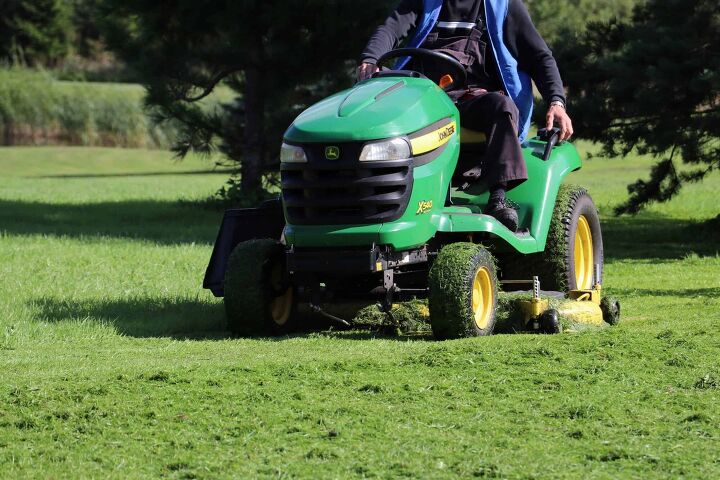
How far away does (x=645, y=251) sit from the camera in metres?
14.5

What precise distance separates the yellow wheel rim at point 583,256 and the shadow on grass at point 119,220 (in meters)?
6.84

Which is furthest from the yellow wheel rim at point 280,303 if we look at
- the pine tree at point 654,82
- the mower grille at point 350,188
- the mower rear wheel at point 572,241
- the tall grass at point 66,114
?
the tall grass at point 66,114

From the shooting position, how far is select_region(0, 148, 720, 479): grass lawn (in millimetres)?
4867

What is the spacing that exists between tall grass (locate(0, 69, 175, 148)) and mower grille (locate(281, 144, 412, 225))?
3787cm

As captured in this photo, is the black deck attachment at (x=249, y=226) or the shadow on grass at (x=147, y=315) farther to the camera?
the black deck attachment at (x=249, y=226)

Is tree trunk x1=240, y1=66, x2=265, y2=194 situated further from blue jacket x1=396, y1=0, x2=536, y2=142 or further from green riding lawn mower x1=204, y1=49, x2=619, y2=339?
blue jacket x1=396, y1=0, x2=536, y2=142

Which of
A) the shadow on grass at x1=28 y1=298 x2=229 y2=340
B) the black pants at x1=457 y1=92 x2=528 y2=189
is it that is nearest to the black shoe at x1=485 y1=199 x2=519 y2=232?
the black pants at x1=457 y1=92 x2=528 y2=189

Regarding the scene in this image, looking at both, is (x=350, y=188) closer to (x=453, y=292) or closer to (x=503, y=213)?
(x=453, y=292)

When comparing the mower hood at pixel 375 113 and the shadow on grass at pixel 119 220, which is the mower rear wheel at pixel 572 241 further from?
the shadow on grass at pixel 119 220

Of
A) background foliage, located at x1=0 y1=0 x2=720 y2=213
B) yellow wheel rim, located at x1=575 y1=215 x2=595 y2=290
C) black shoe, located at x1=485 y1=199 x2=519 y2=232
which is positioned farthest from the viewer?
background foliage, located at x1=0 y1=0 x2=720 y2=213

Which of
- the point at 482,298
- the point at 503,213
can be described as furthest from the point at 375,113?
the point at 482,298

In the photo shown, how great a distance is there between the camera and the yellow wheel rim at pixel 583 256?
9469 millimetres

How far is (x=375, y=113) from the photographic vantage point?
24.3 feet

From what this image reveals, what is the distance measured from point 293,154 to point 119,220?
12291 mm
